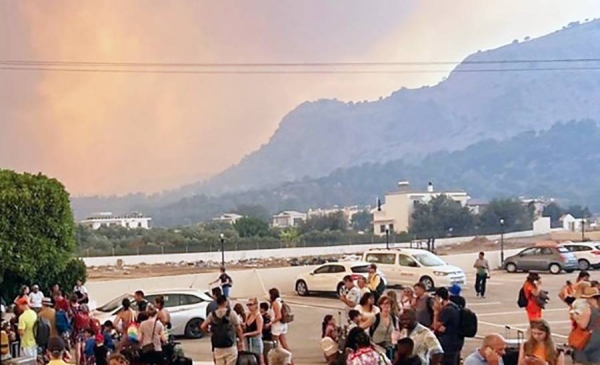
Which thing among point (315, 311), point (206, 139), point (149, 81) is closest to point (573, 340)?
point (315, 311)

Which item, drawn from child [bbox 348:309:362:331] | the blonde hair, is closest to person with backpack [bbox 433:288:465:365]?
child [bbox 348:309:362:331]

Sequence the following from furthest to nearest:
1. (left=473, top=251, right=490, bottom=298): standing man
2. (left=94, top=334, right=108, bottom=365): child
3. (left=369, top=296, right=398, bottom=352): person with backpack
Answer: (left=473, top=251, right=490, bottom=298): standing man, (left=94, top=334, right=108, bottom=365): child, (left=369, top=296, right=398, bottom=352): person with backpack

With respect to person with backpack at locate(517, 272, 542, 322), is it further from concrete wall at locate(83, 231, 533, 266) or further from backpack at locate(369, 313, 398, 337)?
concrete wall at locate(83, 231, 533, 266)

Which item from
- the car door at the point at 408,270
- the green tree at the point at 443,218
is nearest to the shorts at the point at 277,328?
the car door at the point at 408,270

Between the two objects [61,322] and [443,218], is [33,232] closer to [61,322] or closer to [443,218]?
[61,322]

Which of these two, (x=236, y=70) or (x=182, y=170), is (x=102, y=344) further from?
(x=182, y=170)

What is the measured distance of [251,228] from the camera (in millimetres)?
109438

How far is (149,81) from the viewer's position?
497ft

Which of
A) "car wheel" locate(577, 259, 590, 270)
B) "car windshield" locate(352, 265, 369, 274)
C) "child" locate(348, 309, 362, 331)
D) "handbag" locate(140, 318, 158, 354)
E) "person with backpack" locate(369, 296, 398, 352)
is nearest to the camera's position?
"handbag" locate(140, 318, 158, 354)

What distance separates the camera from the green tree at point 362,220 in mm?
133625

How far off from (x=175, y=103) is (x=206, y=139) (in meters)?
19.3

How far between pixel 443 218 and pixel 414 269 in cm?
8646

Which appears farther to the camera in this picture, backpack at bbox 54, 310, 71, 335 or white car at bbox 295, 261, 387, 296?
white car at bbox 295, 261, 387, 296

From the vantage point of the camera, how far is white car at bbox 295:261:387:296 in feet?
92.3
